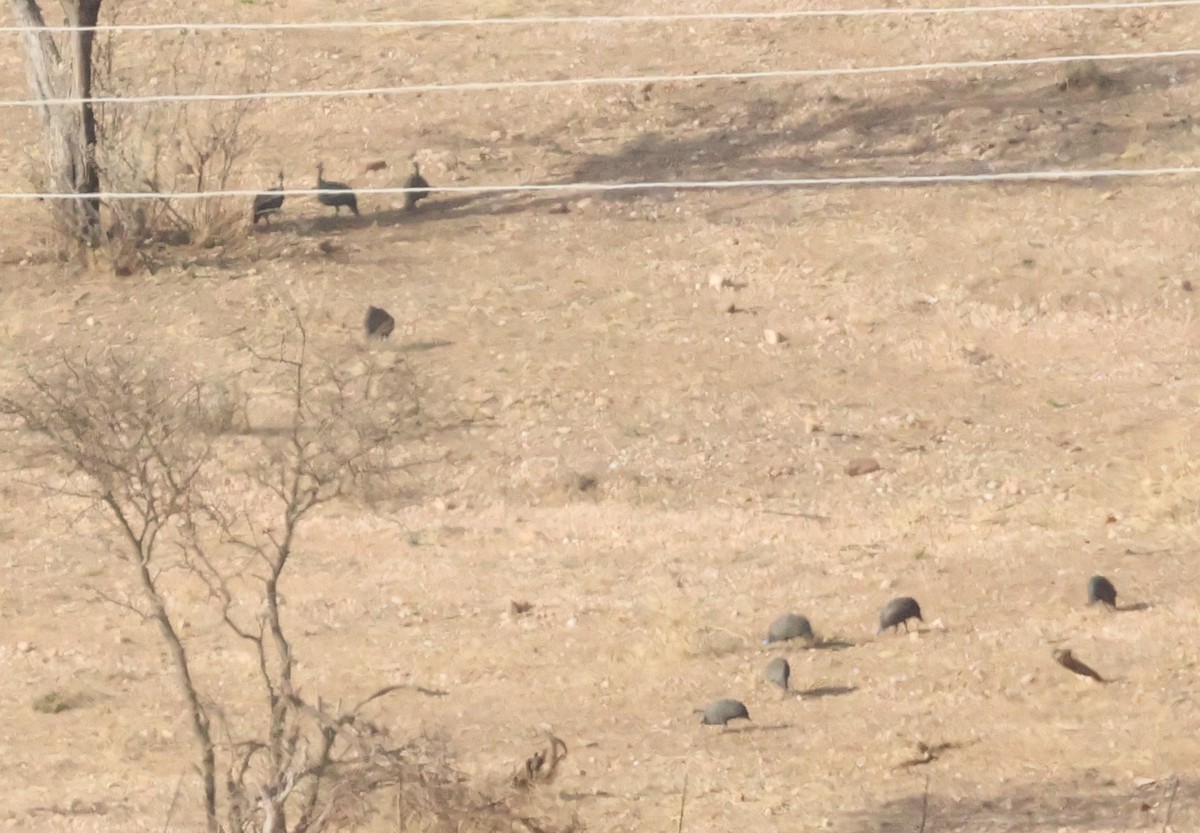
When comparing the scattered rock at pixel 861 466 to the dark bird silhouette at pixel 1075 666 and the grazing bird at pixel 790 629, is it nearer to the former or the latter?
the grazing bird at pixel 790 629

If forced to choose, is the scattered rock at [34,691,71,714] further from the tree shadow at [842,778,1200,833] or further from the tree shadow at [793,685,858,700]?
the tree shadow at [842,778,1200,833]

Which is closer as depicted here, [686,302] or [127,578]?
[127,578]

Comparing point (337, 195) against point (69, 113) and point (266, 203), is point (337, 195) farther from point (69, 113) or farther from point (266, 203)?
point (69, 113)

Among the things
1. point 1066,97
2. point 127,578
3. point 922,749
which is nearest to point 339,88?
point 1066,97

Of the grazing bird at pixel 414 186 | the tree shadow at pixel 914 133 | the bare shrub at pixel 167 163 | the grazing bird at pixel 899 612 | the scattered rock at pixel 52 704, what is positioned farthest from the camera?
the tree shadow at pixel 914 133

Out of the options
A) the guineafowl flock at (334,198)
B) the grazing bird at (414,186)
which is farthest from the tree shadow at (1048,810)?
the grazing bird at (414,186)

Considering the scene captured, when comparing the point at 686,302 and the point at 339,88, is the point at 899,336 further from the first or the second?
the point at 339,88

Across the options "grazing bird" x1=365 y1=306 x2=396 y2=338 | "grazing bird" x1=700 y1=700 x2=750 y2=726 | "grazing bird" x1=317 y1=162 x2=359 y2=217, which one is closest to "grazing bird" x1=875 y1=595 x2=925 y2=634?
"grazing bird" x1=700 y1=700 x2=750 y2=726

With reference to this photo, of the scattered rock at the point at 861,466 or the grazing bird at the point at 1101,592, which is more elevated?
the scattered rock at the point at 861,466
